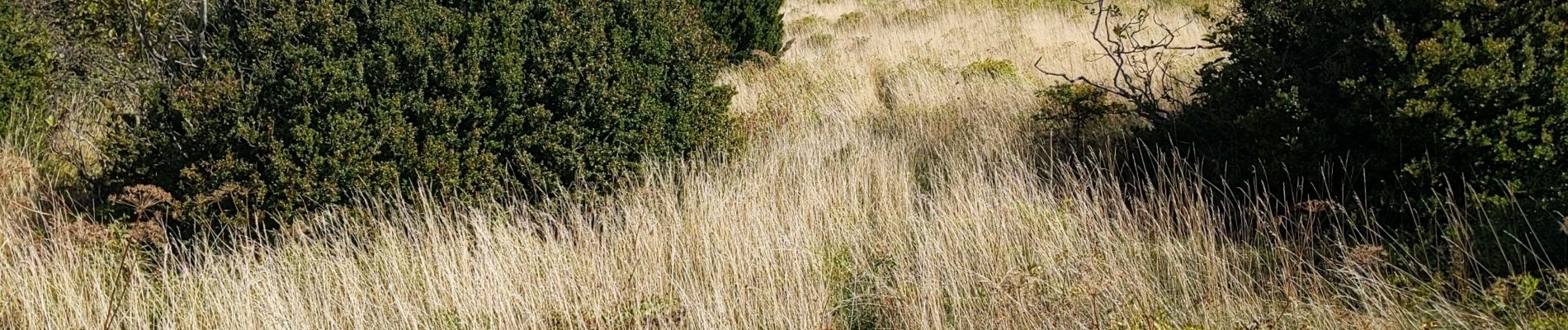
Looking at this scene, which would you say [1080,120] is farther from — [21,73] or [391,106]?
[21,73]

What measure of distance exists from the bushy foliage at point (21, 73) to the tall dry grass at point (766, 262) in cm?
127

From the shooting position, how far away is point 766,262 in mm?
3910

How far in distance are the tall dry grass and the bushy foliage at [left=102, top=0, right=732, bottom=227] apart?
0.17 metres

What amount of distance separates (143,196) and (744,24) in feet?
24.5

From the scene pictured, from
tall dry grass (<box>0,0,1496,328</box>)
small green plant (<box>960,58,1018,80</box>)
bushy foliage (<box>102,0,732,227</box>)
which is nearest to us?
tall dry grass (<box>0,0,1496,328</box>)

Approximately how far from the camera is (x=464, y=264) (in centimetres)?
396

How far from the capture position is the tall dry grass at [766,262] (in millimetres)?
3494

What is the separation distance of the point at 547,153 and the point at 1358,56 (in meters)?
3.21

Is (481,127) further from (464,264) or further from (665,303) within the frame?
(665,303)

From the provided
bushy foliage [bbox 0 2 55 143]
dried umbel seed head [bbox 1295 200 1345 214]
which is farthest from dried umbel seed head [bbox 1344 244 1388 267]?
bushy foliage [bbox 0 2 55 143]

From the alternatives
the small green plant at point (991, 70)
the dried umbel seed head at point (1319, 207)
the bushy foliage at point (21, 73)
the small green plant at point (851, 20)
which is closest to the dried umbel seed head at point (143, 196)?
the bushy foliage at point (21, 73)

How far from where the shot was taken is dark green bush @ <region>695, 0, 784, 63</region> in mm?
10750

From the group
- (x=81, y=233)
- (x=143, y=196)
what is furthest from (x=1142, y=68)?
(x=81, y=233)

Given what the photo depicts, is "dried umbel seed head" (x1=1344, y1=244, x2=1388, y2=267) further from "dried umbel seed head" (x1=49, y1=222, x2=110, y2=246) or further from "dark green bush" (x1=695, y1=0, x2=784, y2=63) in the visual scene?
"dark green bush" (x1=695, y1=0, x2=784, y2=63)
